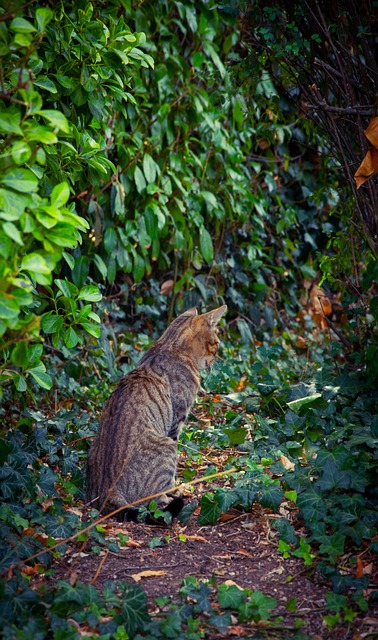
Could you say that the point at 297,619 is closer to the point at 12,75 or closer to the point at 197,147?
the point at 12,75

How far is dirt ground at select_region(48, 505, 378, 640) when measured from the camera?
10.3ft

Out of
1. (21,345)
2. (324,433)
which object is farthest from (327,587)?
(21,345)

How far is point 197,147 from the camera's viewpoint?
7.52 meters

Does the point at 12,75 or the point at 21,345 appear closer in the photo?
the point at 21,345

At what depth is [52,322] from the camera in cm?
384

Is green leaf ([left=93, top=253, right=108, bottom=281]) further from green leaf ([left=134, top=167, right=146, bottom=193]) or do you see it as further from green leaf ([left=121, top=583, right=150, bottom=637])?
green leaf ([left=121, top=583, right=150, bottom=637])

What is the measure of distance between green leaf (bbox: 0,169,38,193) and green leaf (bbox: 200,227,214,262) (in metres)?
4.66

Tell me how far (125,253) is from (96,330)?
266 cm

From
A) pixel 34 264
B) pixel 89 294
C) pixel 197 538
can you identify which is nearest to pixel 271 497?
pixel 197 538

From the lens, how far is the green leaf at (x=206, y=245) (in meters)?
7.44

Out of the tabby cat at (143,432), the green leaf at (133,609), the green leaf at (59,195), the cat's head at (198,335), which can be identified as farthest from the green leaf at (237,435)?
the green leaf at (59,195)

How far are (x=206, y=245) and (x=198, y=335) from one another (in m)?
2.24

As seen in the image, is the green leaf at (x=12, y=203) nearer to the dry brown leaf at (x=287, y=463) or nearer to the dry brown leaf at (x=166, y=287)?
the dry brown leaf at (x=287, y=463)

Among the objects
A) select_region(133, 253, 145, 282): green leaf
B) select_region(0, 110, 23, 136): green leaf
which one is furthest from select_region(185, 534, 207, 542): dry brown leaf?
select_region(133, 253, 145, 282): green leaf
